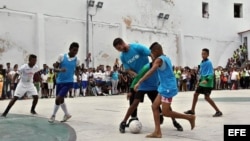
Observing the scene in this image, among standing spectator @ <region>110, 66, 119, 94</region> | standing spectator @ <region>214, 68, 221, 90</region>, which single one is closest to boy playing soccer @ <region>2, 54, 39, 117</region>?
standing spectator @ <region>110, 66, 119, 94</region>

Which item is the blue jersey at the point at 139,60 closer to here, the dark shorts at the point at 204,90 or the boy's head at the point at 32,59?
the dark shorts at the point at 204,90

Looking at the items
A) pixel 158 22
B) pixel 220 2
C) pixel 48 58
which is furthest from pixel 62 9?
pixel 220 2

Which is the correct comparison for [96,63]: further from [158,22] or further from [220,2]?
[220,2]

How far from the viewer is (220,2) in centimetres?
3722

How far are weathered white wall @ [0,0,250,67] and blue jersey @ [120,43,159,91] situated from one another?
52.6 feet

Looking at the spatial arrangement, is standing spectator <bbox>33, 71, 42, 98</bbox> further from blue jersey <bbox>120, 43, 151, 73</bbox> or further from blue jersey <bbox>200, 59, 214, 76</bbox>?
blue jersey <bbox>120, 43, 151, 73</bbox>

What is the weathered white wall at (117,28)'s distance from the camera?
78.7 feet

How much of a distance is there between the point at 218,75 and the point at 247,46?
8.84 m

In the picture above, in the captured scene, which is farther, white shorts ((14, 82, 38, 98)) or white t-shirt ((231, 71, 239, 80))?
white t-shirt ((231, 71, 239, 80))

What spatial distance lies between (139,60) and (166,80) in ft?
3.22

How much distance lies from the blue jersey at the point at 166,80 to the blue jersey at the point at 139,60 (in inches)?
27.9

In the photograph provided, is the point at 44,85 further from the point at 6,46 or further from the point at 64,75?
the point at 64,75

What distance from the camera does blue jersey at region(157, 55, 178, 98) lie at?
7.04 metres

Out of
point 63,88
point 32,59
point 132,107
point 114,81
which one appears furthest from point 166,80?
point 114,81
